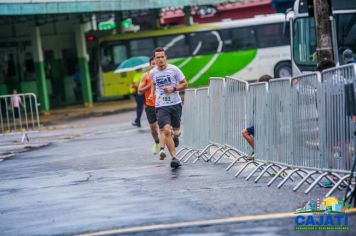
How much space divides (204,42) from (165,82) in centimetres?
2540

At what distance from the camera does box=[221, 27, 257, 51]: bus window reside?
38.7 metres

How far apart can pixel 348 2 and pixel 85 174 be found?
10.1 m

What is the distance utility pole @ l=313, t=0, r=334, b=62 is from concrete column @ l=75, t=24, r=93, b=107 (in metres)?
23.6

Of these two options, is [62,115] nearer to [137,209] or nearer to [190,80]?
[190,80]

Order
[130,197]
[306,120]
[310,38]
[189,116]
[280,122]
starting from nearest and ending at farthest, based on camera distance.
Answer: [306,120], [130,197], [280,122], [189,116], [310,38]

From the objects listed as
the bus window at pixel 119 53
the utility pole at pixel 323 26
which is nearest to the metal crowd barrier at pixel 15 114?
the utility pole at pixel 323 26

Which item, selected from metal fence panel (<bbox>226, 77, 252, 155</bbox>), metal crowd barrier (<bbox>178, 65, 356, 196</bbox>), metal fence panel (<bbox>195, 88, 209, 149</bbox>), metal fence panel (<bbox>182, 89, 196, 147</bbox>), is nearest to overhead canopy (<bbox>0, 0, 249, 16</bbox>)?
metal fence panel (<bbox>182, 89, 196, 147</bbox>)

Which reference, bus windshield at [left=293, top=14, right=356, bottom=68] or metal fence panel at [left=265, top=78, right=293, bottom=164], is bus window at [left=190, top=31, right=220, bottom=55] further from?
metal fence panel at [left=265, top=78, right=293, bottom=164]

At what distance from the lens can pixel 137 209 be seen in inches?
370

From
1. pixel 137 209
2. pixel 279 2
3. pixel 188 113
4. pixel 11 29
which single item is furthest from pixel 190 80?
pixel 137 209

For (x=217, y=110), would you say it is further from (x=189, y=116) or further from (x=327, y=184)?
(x=327, y=184)

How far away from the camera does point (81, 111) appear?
3569cm

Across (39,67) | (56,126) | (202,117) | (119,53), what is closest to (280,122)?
(202,117)

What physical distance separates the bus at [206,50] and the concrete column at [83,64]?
98cm
